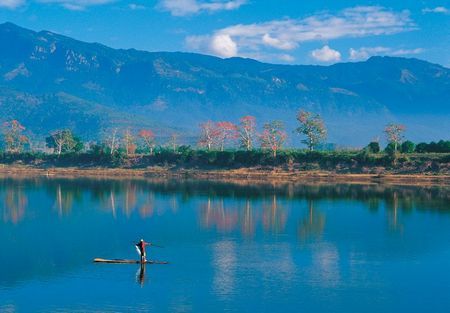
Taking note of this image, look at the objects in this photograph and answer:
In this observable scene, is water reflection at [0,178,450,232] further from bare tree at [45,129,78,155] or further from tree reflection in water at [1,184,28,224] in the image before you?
bare tree at [45,129,78,155]

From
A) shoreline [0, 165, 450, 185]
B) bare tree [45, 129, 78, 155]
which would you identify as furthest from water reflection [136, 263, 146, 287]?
bare tree [45, 129, 78, 155]

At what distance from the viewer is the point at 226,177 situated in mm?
97312

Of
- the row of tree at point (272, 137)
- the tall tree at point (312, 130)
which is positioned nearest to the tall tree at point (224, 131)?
the row of tree at point (272, 137)

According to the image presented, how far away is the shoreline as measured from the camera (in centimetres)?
8888

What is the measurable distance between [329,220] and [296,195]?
18.7 meters

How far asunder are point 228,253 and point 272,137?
75409mm

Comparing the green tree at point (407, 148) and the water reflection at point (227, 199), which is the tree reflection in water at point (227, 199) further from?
the green tree at point (407, 148)

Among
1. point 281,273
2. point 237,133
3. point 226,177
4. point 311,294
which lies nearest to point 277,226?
point 281,273

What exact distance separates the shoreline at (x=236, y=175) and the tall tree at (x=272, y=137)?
966cm

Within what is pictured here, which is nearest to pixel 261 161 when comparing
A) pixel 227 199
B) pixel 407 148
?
pixel 407 148

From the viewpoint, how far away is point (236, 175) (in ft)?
326

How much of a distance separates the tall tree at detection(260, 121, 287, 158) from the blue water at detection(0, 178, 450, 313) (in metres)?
43.2

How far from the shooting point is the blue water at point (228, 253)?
2684 cm

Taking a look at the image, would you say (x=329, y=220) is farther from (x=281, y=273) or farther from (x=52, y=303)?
(x=52, y=303)
